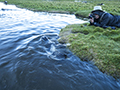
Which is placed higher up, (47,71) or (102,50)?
(102,50)

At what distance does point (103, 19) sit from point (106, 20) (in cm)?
33

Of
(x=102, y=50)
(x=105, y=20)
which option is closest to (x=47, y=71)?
(x=102, y=50)

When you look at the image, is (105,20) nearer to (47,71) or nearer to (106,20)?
(106,20)

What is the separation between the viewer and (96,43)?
682cm

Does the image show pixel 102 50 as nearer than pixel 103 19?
Yes

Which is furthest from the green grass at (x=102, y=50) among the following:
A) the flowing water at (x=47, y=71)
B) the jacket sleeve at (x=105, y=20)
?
the jacket sleeve at (x=105, y=20)

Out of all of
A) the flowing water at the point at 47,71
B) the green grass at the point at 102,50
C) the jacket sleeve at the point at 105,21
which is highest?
the jacket sleeve at the point at 105,21

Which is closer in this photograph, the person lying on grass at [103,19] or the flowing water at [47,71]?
the flowing water at [47,71]

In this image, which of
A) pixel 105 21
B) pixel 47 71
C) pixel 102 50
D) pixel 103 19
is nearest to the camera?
pixel 47 71

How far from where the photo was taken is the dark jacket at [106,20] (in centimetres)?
885

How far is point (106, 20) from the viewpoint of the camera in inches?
360

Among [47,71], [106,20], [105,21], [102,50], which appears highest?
[106,20]

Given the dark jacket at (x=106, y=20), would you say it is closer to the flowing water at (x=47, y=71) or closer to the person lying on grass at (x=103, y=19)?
the person lying on grass at (x=103, y=19)

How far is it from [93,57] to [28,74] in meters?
3.93
